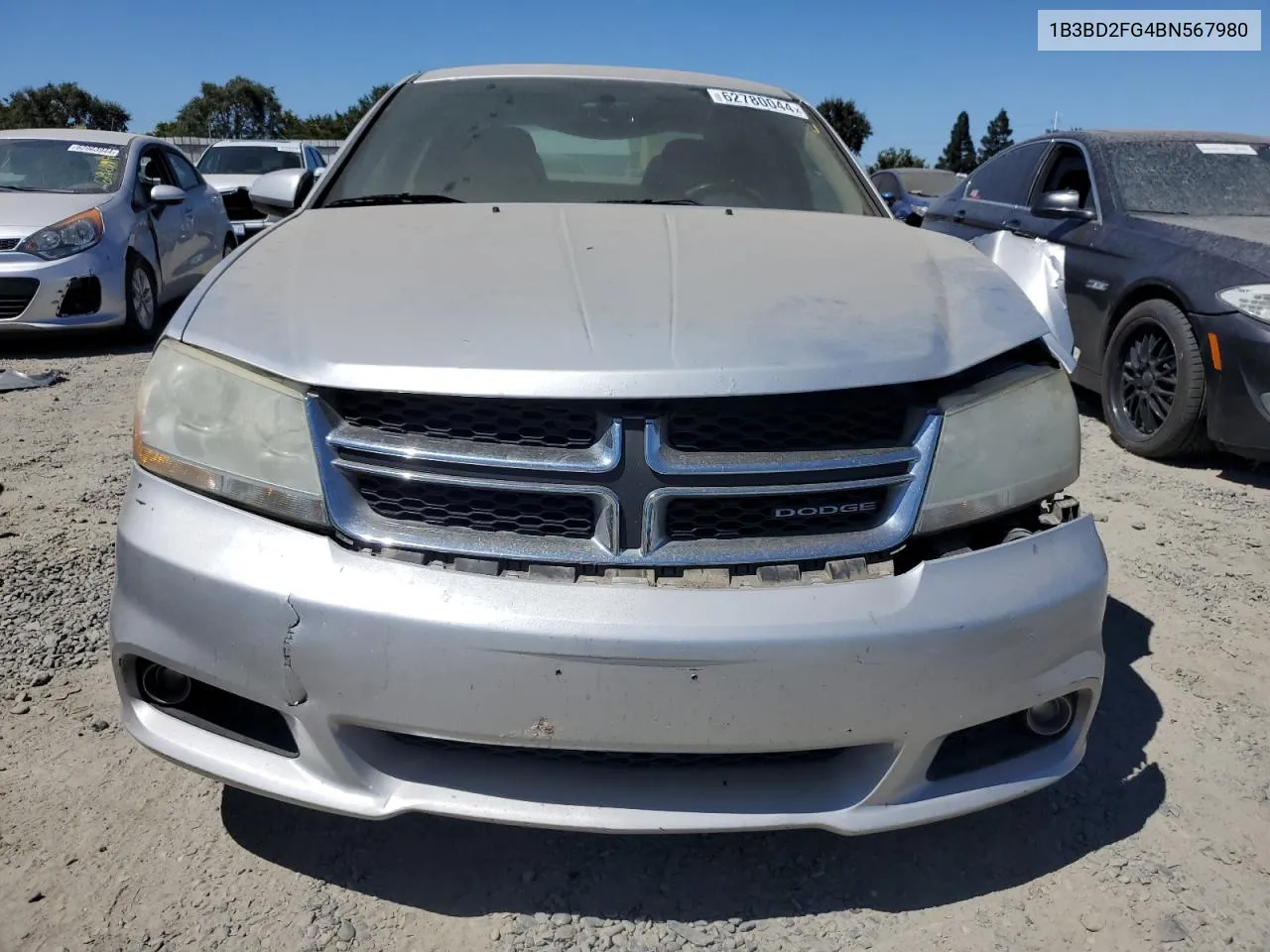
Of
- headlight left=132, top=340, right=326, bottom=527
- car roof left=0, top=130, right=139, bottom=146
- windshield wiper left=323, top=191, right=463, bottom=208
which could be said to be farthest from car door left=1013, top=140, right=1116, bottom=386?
car roof left=0, top=130, right=139, bottom=146

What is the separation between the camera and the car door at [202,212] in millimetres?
8078

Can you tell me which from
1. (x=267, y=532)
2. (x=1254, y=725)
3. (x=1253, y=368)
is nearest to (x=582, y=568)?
(x=267, y=532)

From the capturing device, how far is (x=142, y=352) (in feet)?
21.8

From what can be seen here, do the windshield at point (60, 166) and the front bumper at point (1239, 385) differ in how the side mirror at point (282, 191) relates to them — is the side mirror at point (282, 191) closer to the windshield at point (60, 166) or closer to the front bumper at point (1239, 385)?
the front bumper at point (1239, 385)

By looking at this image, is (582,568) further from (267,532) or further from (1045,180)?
A: (1045,180)

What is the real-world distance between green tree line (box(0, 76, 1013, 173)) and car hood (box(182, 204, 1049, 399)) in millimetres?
46578

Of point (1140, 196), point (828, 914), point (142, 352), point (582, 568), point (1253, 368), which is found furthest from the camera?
point (142, 352)

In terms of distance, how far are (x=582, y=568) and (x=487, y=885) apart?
706mm

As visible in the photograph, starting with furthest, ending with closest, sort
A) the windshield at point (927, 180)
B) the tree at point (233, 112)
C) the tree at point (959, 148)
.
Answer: the tree at point (959, 148), the tree at point (233, 112), the windshield at point (927, 180)

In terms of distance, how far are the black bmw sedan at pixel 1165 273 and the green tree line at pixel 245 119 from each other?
139 ft

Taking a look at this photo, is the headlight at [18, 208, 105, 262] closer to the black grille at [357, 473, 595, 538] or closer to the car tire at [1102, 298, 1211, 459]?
the black grille at [357, 473, 595, 538]

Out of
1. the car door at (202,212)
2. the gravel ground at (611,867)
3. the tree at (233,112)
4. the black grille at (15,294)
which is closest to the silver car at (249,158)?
the car door at (202,212)

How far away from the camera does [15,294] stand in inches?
242

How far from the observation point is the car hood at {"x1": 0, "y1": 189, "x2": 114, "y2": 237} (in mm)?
6289
